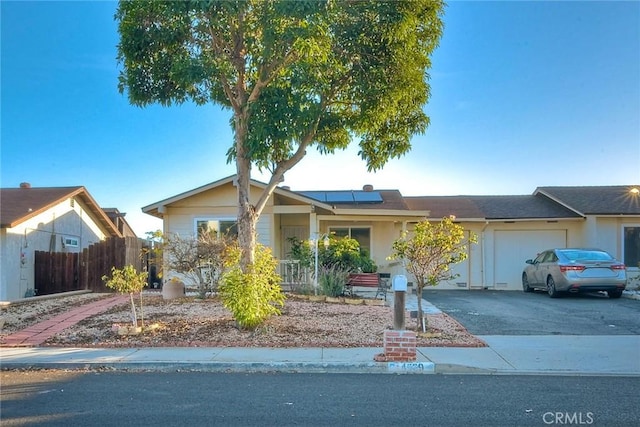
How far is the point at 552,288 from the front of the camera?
15.1 meters

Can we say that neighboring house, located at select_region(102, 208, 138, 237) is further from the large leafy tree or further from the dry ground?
the large leafy tree

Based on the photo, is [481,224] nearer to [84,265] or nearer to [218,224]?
[218,224]

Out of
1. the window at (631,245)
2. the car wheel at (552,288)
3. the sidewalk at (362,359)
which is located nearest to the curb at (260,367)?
the sidewalk at (362,359)

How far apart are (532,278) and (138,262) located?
13.9m

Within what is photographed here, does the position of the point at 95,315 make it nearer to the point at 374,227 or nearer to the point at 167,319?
the point at 167,319

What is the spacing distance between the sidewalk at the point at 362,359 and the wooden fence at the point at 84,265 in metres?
9.39

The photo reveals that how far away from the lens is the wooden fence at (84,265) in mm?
18000

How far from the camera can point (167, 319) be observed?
1097 cm

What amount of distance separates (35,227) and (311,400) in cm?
1664

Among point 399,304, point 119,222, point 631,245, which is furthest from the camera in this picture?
point 119,222

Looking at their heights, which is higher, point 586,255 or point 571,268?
point 586,255

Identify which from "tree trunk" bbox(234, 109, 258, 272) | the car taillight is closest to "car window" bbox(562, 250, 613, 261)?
the car taillight

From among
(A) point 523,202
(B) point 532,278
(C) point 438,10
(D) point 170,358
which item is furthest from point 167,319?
(A) point 523,202

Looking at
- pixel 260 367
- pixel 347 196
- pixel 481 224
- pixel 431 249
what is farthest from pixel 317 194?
pixel 260 367
